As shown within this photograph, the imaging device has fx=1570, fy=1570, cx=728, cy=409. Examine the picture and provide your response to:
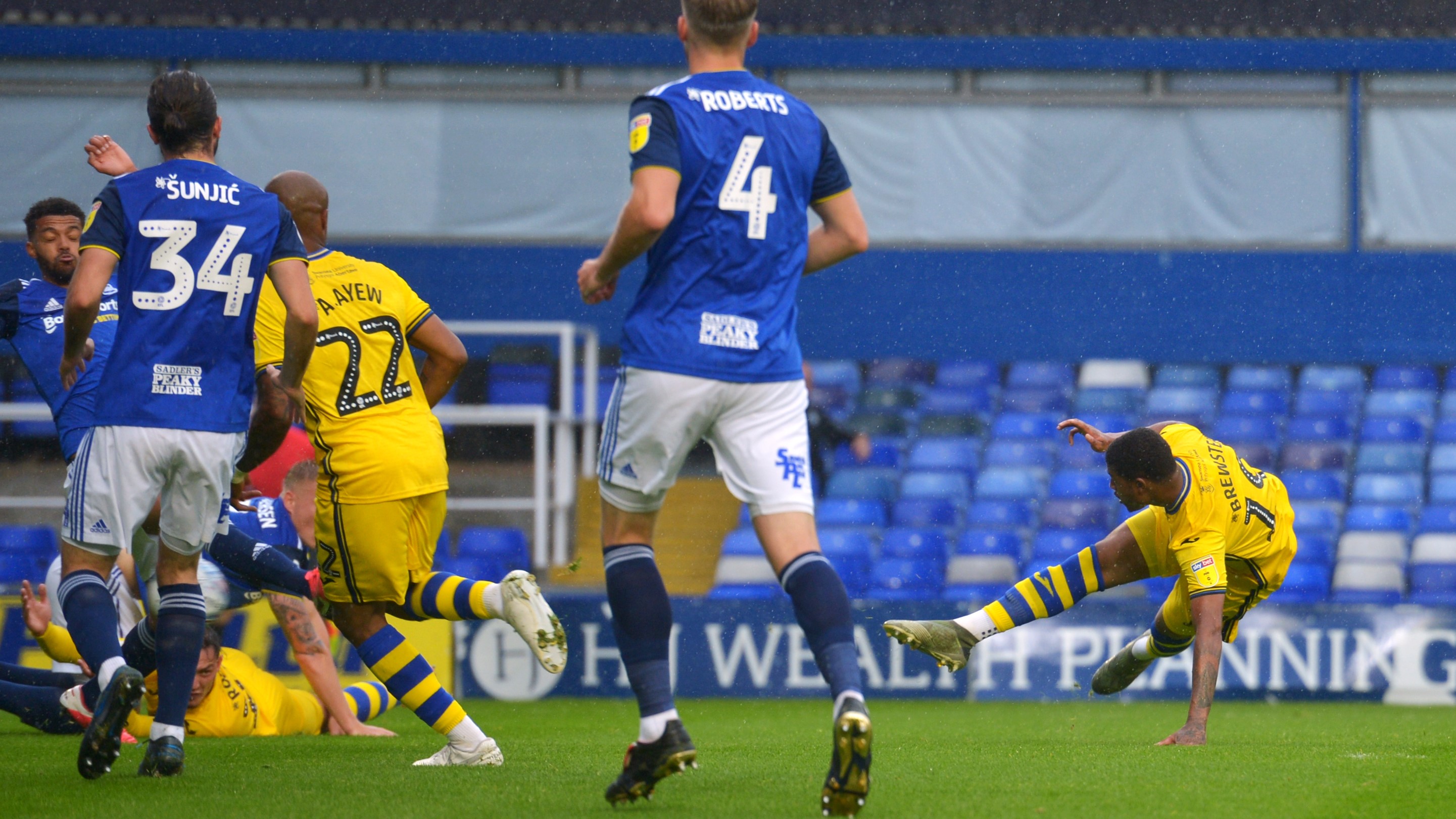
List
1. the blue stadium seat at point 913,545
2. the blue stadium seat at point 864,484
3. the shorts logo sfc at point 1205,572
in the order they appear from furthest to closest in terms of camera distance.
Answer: the blue stadium seat at point 864,484
the blue stadium seat at point 913,545
the shorts logo sfc at point 1205,572

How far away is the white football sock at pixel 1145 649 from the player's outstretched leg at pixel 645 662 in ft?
10.4

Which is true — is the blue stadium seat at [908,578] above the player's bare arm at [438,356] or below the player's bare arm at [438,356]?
below

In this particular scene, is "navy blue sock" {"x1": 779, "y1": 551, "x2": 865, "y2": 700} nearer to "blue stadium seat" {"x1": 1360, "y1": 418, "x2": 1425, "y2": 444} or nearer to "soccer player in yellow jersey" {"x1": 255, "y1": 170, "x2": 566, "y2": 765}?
"soccer player in yellow jersey" {"x1": 255, "y1": 170, "x2": 566, "y2": 765}

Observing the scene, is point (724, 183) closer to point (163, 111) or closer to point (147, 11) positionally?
point (163, 111)

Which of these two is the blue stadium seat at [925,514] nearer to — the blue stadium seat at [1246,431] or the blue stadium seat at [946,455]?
the blue stadium seat at [946,455]

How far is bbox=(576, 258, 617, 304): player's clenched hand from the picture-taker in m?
3.96

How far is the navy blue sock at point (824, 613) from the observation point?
12.6 ft

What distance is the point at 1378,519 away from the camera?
40.0 ft

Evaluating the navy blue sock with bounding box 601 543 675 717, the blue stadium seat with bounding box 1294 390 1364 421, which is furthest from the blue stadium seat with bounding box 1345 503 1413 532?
the navy blue sock with bounding box 601 543 675 717

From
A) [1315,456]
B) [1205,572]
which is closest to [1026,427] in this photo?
[1315,456]

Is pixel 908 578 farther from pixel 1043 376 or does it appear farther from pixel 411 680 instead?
pixel 411 680

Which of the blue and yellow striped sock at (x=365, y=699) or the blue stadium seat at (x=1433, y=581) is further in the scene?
the blue stadium seat at (x=1433, y=581)

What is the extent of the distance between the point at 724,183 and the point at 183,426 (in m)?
1.82

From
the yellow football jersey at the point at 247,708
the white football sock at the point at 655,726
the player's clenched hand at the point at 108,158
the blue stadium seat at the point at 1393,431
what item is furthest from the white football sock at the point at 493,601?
the blue stadium seat at the point at 1393,431
